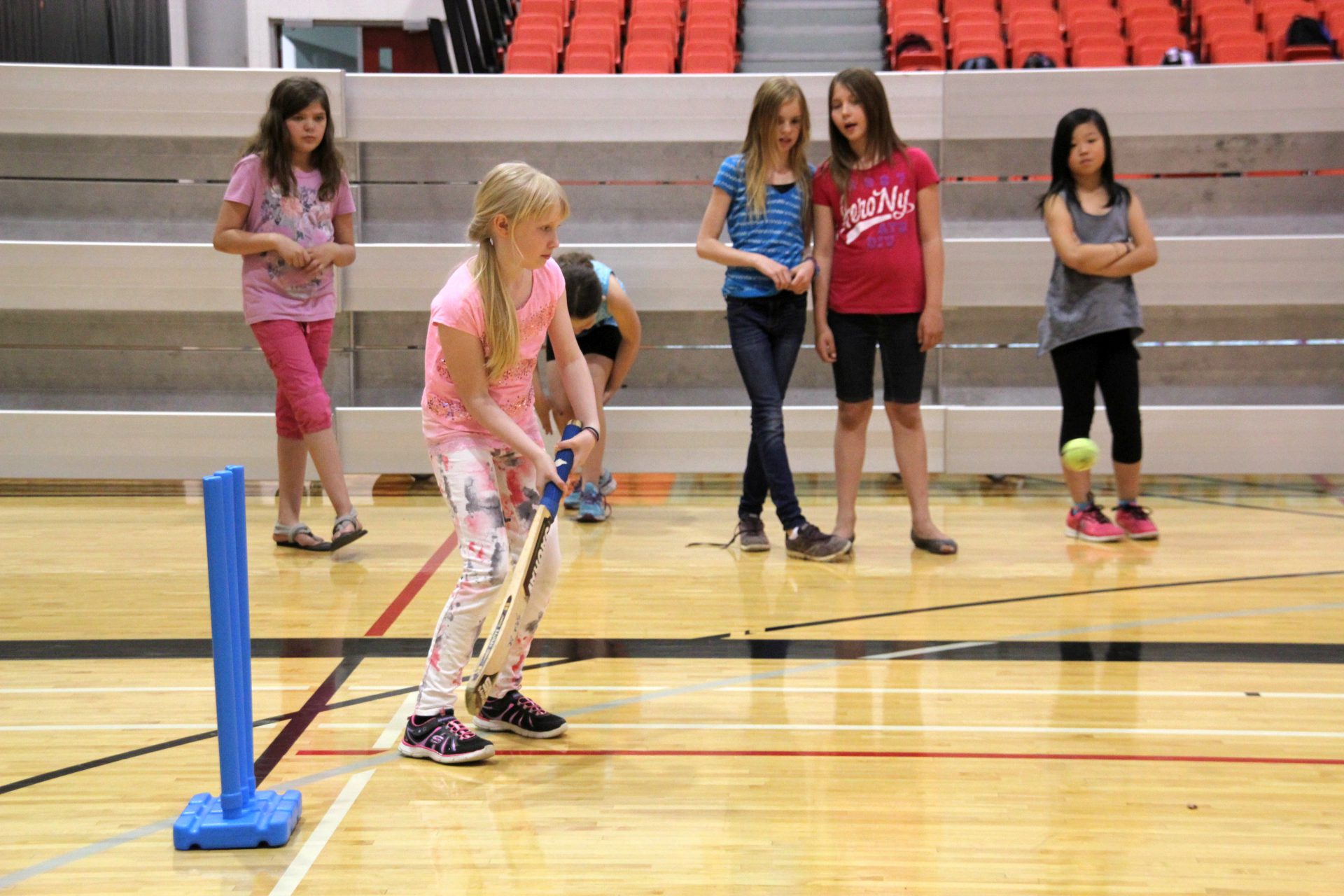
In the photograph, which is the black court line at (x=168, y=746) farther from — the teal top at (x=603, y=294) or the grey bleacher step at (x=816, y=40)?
the grey bleacher step at (x=816, y=40)

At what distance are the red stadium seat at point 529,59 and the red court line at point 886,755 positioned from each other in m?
5.60

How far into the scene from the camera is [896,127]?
16.8 ft

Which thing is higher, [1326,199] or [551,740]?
[1326,199]

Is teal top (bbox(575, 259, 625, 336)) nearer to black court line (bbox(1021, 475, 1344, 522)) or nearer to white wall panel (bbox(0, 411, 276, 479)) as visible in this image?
white wall panel (bbox(0, 411, 276, 479))

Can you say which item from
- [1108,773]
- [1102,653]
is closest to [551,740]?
[1108,773]

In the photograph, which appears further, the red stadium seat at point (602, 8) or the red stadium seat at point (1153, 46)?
the red stadium seat at point (602, 8)

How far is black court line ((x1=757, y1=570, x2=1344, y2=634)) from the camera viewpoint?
3.08 m

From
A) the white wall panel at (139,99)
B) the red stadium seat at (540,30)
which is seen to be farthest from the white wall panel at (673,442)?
the red stadium seat at (540,30)

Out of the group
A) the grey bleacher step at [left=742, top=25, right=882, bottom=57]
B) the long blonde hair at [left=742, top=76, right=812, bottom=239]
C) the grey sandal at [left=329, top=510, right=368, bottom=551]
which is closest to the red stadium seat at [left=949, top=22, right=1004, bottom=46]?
the grey bleacher step at [left=742, top=25, right=882, bottom=57]

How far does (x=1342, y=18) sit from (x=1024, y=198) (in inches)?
119

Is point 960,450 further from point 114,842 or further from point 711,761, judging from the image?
point 114,842

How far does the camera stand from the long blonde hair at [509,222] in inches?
84.1

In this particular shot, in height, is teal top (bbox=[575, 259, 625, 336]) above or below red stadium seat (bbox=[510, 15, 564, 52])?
below

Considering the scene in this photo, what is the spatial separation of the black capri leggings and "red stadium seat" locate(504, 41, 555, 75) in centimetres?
426
